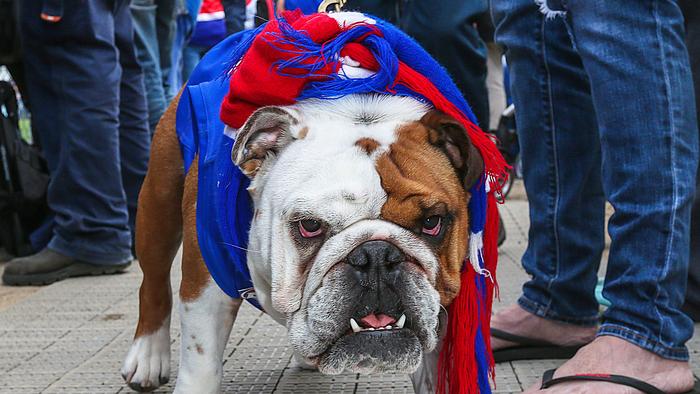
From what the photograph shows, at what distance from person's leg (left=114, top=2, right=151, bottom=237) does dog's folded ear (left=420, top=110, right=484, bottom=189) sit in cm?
322

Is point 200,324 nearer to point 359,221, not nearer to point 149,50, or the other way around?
point 359,221

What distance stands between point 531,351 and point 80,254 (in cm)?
252

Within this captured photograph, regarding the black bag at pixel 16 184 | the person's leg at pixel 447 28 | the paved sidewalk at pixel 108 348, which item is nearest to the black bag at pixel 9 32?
the black bag at pixel 16 184

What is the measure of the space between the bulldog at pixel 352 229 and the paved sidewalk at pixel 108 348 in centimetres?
63

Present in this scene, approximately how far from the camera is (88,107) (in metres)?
4.56

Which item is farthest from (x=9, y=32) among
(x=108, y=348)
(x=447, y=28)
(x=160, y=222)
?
(x=160, y=222)

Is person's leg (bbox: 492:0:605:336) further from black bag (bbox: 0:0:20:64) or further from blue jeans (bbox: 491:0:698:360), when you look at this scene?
black bag (bbox: 0:0:20:64)

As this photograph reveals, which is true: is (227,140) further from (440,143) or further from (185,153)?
(440,143)

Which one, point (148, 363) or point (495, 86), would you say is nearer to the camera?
point (148, 363)

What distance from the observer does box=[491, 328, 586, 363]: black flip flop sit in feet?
9.82

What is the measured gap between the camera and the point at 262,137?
2.14 m

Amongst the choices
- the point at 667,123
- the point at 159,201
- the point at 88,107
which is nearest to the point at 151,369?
the point at 159,201

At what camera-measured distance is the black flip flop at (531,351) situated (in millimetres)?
2994

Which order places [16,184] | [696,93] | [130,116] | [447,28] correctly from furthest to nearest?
[130,116] → [16,184] → [447,28] → [696,93]
